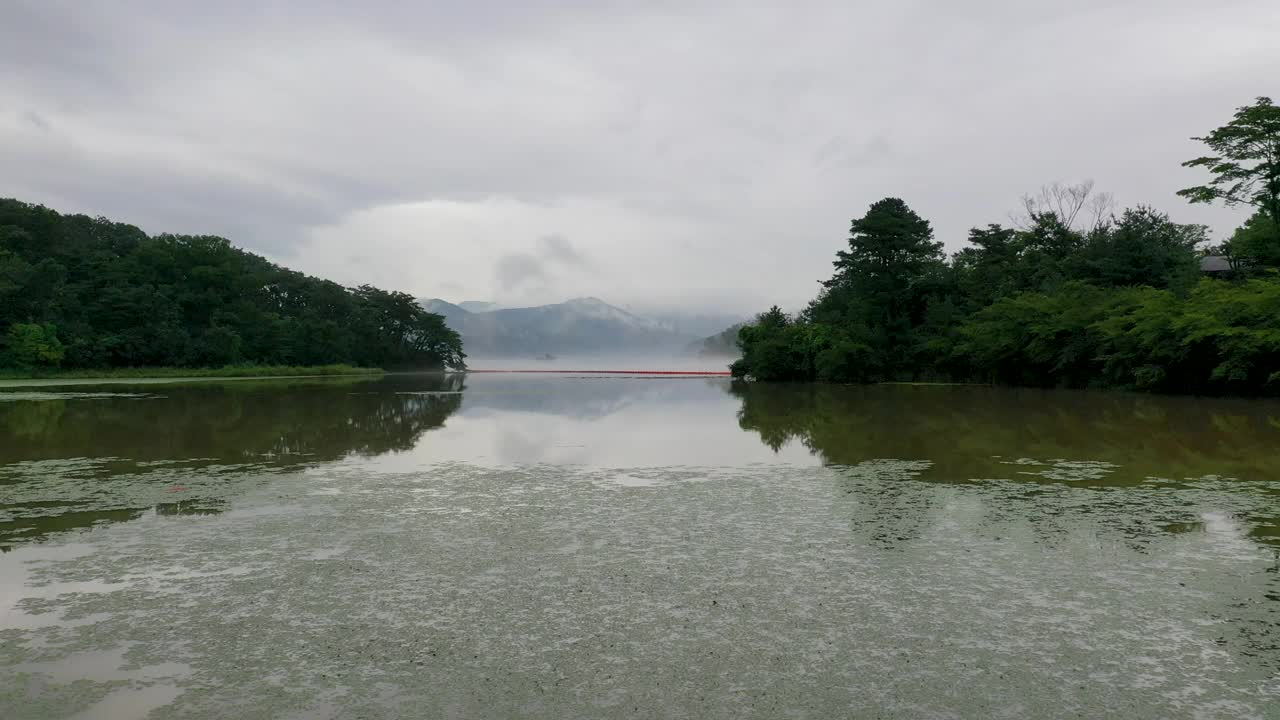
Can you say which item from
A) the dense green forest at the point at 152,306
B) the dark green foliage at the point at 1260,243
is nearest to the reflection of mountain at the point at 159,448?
the dark green foliage at the point at 1260,243

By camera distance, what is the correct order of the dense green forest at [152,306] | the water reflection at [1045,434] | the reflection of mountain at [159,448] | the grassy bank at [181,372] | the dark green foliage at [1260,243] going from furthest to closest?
the dense green forest at [152,306], the grassy bank at [181,372], the dark green foliage at [1260,243], the water reflection at [1045,434], the reflection of mountain at [159,448]

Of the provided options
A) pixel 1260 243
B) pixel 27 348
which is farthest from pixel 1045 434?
pixel 27 348

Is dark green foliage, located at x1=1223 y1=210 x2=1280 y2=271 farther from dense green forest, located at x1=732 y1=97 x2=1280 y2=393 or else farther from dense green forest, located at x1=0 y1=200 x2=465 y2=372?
dense green forest, located at x1=0 y1=200 x2=465 y2=372

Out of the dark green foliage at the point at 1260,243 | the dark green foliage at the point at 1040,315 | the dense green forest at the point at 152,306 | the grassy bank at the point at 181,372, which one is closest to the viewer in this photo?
the dark green foliage at the point at 1040,315

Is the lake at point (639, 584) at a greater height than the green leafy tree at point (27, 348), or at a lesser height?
lesser

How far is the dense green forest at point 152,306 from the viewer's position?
6138 cm

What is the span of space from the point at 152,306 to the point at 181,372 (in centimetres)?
1080

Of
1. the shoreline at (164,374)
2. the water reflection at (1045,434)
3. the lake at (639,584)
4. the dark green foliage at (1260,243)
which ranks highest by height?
the dark green foliage at (1260,243)

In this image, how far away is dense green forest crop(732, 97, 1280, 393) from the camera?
31.3 meters

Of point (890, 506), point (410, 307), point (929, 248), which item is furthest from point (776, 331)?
point (410, 307)

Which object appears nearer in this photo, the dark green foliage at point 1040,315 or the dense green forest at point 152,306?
the dark green foliage at point 1040,315

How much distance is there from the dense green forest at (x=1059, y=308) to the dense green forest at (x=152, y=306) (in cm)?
4981

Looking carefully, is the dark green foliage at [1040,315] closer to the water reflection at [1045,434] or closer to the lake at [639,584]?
the water reflection at [1045,434]

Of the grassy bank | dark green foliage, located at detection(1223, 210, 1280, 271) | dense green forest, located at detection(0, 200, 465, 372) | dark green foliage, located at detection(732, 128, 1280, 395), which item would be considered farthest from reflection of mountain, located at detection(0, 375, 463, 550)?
dense green forest, located at detection(0, 200, 465, 372)
